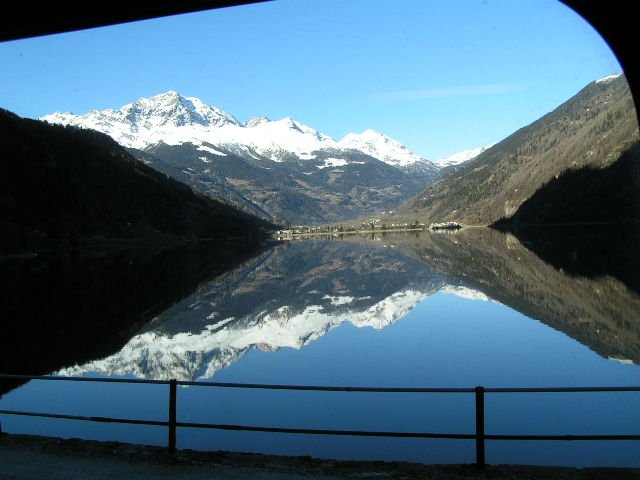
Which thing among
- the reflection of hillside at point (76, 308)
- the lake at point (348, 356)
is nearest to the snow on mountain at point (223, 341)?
the lake at point (348, 356)

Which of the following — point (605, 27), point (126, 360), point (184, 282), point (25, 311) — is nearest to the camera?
point (605, 27)

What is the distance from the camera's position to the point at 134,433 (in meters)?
19.0

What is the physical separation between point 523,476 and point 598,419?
416 inches

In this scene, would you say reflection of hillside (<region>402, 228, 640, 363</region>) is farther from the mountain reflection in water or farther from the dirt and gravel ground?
the dirt and gravel ground

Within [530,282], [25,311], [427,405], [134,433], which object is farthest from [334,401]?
[530,282]

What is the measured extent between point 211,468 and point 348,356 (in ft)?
72.3

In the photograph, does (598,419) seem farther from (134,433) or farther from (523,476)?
(134,433)

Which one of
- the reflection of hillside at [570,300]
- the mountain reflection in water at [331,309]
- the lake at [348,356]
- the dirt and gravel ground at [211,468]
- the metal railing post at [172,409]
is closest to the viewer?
the dirt and gravel ground at [211,468]

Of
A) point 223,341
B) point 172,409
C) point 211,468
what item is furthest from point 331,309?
point 211,468

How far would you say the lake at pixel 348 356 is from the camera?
1856 centimetres

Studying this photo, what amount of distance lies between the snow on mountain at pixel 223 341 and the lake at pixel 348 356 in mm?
184

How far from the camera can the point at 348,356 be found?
3250 cm

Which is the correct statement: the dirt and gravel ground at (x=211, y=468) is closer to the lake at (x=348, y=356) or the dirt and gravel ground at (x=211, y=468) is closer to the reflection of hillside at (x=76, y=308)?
the lake at (x=348, y=356)

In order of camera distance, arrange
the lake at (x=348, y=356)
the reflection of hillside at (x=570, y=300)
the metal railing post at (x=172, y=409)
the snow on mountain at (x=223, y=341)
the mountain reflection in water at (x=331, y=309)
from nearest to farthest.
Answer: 1. the metal railing post at (x=172, y=409)
2. the lake at (x=348, y=356)
3. the snow on mountain at (x=223, y=341)
4. the mountain reflection in water at (x=331, y=309)
5. the reflection of hillside at (x=570, y=300)
